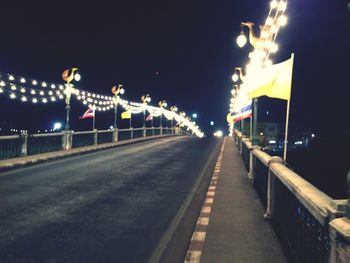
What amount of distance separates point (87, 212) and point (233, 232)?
10.1 ft

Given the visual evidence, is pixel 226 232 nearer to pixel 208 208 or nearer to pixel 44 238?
pixel 208 208

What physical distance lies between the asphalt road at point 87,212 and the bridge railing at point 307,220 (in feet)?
6.46

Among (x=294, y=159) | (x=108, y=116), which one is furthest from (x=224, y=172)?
(x=108, y=116)

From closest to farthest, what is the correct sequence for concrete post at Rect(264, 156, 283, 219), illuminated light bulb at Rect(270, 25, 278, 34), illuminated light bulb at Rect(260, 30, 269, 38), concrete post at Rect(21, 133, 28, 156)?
concrete post at Rect(264, 156, 283, 219) → illuminated light bulb at Rect(270, 25, 278, 34) → illuminated light bulb at Rect(260, 30, 269, 38) → concrete post at Rect(21, 133, 28, 156)

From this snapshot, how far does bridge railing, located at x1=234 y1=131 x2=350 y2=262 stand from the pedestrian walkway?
29cm

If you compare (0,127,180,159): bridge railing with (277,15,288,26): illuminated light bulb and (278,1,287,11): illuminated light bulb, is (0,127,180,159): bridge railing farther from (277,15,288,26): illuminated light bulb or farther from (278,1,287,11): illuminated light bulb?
(278,1,287,11): illuminated light bulb

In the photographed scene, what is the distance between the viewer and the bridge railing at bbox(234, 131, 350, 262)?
3.26m

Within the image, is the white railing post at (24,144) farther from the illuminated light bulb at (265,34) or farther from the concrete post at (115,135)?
the concrete post at (115,135)

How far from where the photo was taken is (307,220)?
4430mm

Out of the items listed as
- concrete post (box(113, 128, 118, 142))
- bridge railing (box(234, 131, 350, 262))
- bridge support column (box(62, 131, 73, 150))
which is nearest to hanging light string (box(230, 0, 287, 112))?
bridge railing (box(234, 131, 350, 262))

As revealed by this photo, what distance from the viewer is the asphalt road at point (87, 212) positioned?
19.6ft

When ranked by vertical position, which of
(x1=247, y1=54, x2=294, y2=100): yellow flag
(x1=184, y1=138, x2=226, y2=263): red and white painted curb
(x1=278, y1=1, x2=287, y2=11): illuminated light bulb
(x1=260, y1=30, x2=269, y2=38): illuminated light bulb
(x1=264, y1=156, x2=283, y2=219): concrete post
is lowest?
(x1=184, y1=138, x2=226, y2=263): red and white painted curb

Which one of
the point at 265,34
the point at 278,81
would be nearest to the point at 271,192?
the point at 278,81

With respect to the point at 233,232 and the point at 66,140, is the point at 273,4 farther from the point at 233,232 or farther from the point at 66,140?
the point at 66,140
